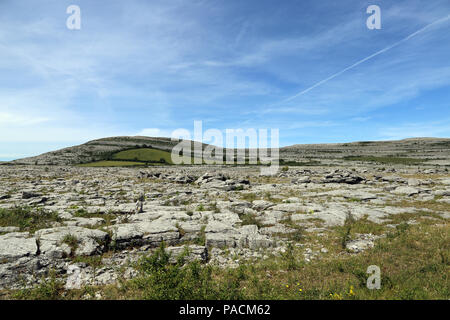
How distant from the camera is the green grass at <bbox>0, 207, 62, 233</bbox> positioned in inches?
460

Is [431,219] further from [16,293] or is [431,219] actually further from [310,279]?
[16,293]

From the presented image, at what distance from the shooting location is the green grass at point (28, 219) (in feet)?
38.3

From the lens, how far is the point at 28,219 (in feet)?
41.0

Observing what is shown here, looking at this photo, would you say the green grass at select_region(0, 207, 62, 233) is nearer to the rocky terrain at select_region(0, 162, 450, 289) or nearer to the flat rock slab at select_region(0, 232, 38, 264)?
the rocky terrain at select_region(0, 162, 450, 289)

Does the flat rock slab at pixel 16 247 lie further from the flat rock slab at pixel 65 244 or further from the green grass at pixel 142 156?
the green grass at pixel 142 156

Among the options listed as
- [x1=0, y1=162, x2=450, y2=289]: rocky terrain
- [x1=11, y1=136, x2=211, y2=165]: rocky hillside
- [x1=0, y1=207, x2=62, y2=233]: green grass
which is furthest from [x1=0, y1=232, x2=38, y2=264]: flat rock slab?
[x1=11, y1=136, x2=211, y2=165]: rocky hillside

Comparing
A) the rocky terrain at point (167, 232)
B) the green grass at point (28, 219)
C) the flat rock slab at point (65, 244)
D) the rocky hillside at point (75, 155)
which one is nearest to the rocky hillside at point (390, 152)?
the rocky terrain at point (167, 232)

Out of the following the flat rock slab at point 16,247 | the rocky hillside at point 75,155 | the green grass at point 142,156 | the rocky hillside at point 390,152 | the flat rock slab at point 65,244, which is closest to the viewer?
the flat rock slab at point 16,247

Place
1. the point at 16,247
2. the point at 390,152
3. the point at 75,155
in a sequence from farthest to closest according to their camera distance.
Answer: the point at 390,152, the point at 75,155, the point at 16,247

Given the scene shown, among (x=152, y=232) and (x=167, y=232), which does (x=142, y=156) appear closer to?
(x=152, y=232)

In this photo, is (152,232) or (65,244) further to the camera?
(152,232)

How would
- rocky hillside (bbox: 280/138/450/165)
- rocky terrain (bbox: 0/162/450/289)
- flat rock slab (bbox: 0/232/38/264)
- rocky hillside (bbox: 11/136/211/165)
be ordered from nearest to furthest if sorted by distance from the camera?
flat rock slab (bbox: 0/232/38/264), rocky terrain (bbox: 0/162/450/289), rocky hillside (bbox: 11/136/211/165), rocky hillside (bbox: 280/138/450/165)

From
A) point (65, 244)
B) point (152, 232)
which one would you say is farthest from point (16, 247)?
point (152, 232)
